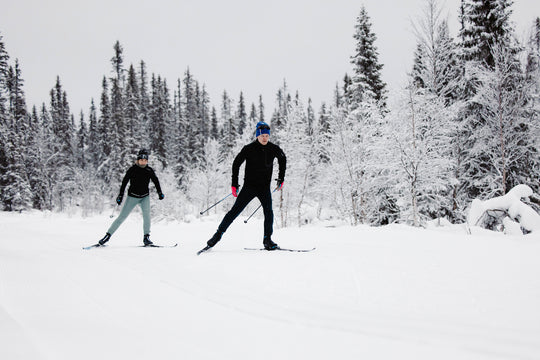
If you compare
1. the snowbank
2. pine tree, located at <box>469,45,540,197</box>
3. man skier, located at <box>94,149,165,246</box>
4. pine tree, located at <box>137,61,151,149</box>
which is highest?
pine tree, located at <box>137,61,151,149</box>

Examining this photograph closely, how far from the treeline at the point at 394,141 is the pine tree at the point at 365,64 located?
7 centimetres

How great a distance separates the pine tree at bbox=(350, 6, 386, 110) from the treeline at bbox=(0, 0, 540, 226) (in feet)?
0.22

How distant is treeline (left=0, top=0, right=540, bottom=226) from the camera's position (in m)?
12.2

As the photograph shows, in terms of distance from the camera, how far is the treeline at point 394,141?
1218cm

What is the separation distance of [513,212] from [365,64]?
15837mm

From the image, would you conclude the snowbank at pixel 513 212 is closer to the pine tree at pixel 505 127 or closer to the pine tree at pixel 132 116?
the pine tree at pixel 505 127

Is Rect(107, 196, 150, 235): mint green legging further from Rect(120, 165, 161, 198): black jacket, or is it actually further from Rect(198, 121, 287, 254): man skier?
Rect(198, 121, 287, 254): man skier

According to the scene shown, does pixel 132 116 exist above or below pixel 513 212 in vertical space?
above

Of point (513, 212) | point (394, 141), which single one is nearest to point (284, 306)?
point (513, 212)

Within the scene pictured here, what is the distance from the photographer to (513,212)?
602cm

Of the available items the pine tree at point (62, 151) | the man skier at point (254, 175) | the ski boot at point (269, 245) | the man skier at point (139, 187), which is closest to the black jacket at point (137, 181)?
the man skier at point (139, 187)

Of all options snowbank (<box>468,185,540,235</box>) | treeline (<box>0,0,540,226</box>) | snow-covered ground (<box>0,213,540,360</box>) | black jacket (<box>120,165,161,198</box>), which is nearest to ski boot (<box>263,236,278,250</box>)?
snow-covered ground (<box>0,213,540,360</box>)

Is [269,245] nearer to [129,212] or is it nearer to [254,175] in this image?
[254,175]

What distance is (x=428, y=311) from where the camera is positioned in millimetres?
2223
